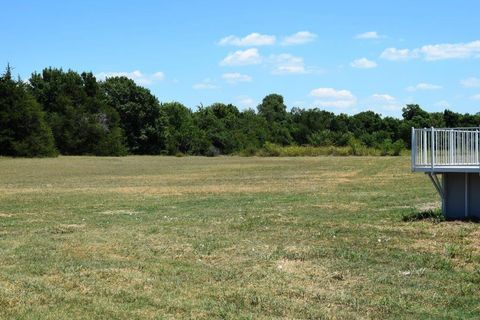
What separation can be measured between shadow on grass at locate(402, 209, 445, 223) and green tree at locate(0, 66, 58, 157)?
66461 millimetres

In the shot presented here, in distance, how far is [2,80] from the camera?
76.4 meters

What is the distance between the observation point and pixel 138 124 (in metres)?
99.8

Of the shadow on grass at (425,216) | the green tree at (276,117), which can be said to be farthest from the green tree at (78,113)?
the shadow on grass at (425,216)

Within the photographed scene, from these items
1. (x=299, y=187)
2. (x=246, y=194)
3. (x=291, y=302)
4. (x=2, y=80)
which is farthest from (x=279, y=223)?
(x=2, y=80)

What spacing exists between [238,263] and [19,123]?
7147 cm

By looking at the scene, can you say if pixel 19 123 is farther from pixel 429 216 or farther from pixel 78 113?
pixel 429 216

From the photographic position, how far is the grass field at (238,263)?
7711 mm

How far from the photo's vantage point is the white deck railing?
52.3 ft

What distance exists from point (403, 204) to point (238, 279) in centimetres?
1191

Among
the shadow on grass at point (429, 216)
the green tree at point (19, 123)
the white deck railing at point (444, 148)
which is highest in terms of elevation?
the green tree at point (19, 123)

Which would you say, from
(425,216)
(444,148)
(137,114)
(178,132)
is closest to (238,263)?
(425,216)

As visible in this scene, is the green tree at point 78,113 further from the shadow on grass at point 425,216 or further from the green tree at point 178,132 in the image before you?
the shadow on grass at point 425,216

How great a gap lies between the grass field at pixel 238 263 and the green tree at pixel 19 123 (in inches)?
2317

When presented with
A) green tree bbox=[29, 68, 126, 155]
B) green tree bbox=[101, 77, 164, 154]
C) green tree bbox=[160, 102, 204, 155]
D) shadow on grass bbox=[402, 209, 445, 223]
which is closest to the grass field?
shadow on grass bbox=[402, 209, 445, 223]
